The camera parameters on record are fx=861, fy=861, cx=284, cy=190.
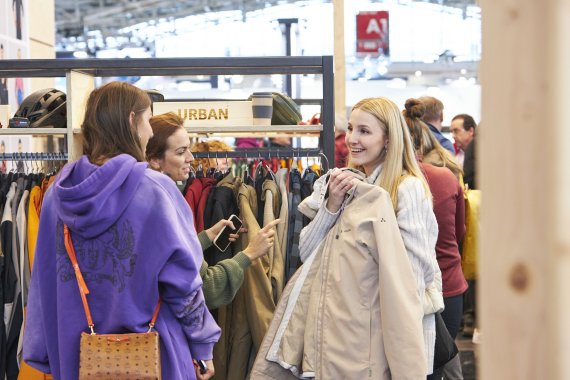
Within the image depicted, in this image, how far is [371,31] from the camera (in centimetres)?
1441

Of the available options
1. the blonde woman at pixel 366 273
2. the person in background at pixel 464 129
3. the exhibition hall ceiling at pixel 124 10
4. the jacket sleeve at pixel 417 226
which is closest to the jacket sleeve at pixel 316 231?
the blonde woman at pixel 366 273

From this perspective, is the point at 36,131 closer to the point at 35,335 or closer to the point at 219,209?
the point at 219,209

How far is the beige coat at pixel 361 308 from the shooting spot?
9.58 ft

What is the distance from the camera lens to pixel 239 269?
126 inches

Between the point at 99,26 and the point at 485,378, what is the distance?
21.9 m

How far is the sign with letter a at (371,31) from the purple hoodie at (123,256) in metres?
12.1

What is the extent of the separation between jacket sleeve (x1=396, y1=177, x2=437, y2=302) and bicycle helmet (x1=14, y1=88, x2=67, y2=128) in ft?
5.68

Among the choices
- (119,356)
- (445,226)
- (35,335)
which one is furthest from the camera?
(445,226)

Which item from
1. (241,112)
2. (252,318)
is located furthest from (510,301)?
(241,112)

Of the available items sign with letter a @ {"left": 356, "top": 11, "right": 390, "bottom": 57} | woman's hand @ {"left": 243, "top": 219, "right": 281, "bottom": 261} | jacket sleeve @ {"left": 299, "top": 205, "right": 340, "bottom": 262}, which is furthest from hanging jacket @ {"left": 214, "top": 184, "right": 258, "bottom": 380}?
sign with letter a @ {"left": 356, "top": 11, "right": 390, "bottom": 57}

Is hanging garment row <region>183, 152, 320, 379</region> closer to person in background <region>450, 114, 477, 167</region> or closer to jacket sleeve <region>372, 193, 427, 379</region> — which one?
jacket sleeve <region>372, 193, 427, 379</region>

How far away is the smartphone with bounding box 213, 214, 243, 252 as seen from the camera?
3.58 m

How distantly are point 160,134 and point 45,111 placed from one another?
37.0 inches

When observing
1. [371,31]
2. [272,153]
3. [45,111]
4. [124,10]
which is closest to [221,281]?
[272,153]
